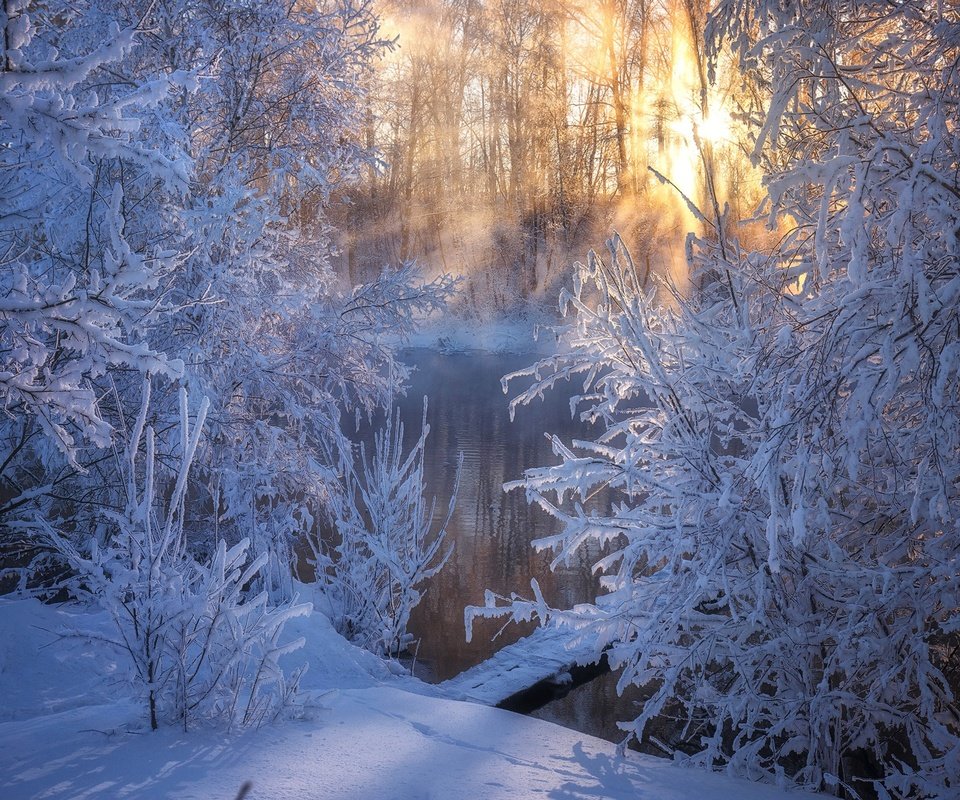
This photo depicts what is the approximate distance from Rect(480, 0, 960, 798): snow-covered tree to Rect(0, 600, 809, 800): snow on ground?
0.68 meters

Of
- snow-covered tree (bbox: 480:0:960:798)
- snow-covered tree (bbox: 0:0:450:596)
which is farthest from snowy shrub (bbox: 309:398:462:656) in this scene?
snow-covered tree (bbox: 480:0:960:798)

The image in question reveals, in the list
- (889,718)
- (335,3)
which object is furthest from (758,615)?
(335,3)

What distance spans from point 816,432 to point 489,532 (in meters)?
9.13

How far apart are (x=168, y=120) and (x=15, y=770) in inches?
217

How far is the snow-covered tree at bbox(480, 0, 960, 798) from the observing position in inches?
Answer: 143

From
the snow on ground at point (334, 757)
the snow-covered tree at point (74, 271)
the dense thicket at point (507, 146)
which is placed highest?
the dense thicket at point (507, 146)

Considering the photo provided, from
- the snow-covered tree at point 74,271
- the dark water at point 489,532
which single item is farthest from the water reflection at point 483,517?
the snow-covered tree at point 74,271

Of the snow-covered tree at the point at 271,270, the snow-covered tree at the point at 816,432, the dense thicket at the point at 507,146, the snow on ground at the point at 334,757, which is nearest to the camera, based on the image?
the snow on ground at the point at 334,757

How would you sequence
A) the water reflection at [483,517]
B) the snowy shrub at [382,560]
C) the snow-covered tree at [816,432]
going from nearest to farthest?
the snow-covered tree at [816,432]
the snowy shrub at [382,560]
the water reflection at [483,517]

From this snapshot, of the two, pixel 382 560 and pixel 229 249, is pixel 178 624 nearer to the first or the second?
pixel 382 560

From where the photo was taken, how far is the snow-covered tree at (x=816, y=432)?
363cm

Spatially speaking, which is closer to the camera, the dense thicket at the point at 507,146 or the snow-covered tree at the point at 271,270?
the snow-covered tree at the point at 271,270

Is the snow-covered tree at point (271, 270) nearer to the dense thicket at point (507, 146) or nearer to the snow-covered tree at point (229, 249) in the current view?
the snow-covered tree at point (229, 249)

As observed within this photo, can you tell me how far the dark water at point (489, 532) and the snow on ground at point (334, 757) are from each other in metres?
2.87
